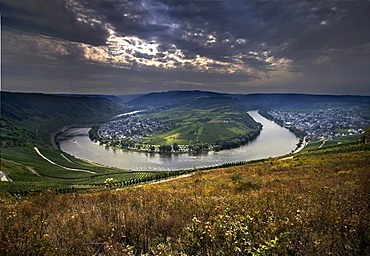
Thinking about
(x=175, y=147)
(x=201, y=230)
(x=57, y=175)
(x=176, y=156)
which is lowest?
(x=176, y=156)

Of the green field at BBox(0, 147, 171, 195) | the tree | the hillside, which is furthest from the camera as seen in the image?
the tree

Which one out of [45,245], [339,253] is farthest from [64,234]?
[339,253]

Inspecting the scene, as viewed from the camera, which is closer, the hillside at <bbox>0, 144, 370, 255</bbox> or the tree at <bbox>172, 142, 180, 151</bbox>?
the hillside at <bbox>0, 144, 370, 255</bbox>

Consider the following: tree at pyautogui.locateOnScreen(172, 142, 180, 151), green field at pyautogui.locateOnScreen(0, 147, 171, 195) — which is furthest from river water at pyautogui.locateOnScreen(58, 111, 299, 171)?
green field at pyautogui.locateOnScreen(0, 147, 171, 195)

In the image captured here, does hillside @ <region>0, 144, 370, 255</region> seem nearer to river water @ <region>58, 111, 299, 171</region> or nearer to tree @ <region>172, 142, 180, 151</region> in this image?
river water @ <region>58, 111, 299, 171</region>

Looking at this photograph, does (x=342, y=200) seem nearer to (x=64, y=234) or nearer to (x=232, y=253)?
(x=232, y=253)

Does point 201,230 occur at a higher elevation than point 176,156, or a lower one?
higher

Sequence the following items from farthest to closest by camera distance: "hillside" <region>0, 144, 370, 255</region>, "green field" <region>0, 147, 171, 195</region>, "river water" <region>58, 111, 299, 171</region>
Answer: "river water" <region>58, 111, 299, 171</region> → "green field" <region>0, 147, 171, 195</region> → "hillside" <region>0, 144, 370, 255</region>

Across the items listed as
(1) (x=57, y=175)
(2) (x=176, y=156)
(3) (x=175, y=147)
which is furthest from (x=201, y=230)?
(3) (x=175, y=147)

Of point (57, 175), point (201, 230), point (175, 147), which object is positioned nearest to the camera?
point (201, 230)

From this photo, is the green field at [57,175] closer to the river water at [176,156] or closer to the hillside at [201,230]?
the river water at [176,156]

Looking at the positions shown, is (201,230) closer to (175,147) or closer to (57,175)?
(57,175)
